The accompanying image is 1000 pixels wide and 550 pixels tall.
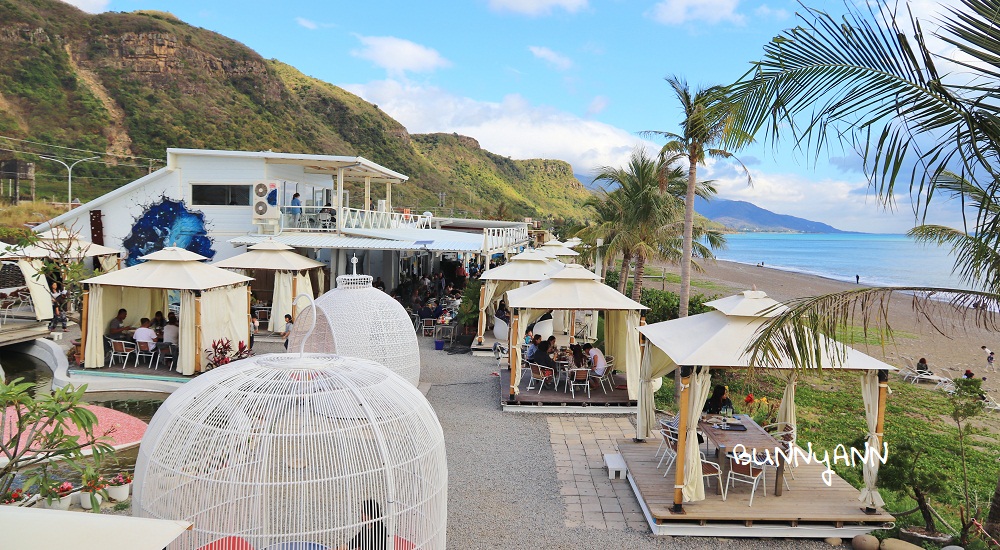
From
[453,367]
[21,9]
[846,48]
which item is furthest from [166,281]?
[21,9]

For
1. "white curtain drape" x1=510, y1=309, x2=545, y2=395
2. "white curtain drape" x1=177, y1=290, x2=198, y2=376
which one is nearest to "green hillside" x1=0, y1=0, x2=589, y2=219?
"white curtain drape" x1=177, y1=290, x2=198, y2=376

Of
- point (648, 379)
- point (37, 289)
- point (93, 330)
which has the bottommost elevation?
point (93, 330)

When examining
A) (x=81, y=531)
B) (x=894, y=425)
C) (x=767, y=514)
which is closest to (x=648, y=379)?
(x=767, y=514)

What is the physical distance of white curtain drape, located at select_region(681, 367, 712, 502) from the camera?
280 inches

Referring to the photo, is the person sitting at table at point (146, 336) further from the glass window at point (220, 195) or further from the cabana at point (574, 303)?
the glass window at point (220, 195)

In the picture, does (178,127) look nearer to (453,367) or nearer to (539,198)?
(453,367)

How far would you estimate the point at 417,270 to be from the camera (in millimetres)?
30766

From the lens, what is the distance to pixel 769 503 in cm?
723

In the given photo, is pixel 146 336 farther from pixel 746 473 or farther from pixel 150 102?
pixel 150 102

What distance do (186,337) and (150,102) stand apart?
45967 mm

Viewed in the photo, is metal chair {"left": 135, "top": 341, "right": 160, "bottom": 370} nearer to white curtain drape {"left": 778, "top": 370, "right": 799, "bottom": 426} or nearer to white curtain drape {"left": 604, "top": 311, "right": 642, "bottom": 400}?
white curtain drape {"left": 604, "top": 311, "right": 642, "bottom": 400}

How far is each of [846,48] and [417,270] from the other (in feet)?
88.3

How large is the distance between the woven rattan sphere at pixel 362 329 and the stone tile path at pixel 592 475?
3.04 meters

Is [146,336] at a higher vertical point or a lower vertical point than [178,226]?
lower
